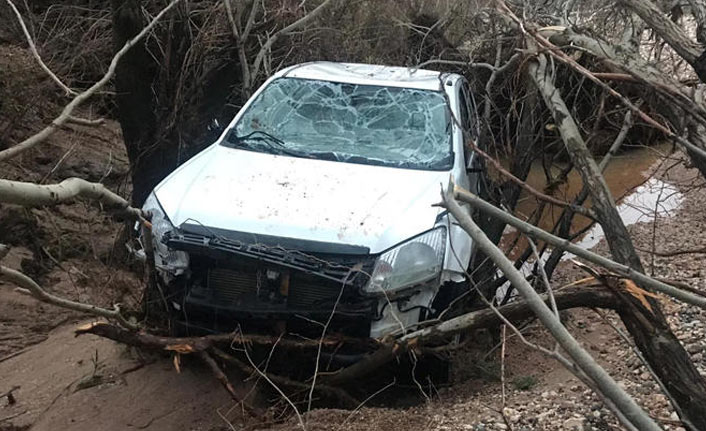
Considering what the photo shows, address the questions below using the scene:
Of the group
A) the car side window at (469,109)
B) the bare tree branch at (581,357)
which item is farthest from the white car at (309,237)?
the bare tree branch at (581,357)

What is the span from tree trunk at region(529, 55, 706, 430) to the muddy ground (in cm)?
14

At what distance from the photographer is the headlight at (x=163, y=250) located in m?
4.51

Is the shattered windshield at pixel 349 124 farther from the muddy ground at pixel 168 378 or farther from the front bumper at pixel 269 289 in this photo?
the muddy ground at pixel 168 378

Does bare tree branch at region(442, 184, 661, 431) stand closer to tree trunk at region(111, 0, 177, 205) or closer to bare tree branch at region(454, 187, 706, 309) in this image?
bare tree branch at region(454, 187, 706, 309)

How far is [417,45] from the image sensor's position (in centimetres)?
976

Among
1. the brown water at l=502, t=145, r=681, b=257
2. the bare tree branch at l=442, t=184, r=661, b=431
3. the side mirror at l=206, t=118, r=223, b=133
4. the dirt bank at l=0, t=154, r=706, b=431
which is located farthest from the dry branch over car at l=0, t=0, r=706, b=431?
the brown water at l=502, t=145, r=681, b=257

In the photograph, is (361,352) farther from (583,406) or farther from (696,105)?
(696,105)

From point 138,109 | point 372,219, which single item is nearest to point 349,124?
point 372,219

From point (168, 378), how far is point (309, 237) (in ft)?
4.66

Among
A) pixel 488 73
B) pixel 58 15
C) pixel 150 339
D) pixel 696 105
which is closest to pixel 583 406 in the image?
pixel 696 105

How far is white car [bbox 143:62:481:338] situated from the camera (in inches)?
168

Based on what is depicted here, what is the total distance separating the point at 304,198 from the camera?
464cm

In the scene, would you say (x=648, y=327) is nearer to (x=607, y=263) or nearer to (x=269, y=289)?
(x=607, y=263)

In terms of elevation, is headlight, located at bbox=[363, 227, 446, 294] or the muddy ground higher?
headlight, located at bbox=[363, 227, 446, 294]
